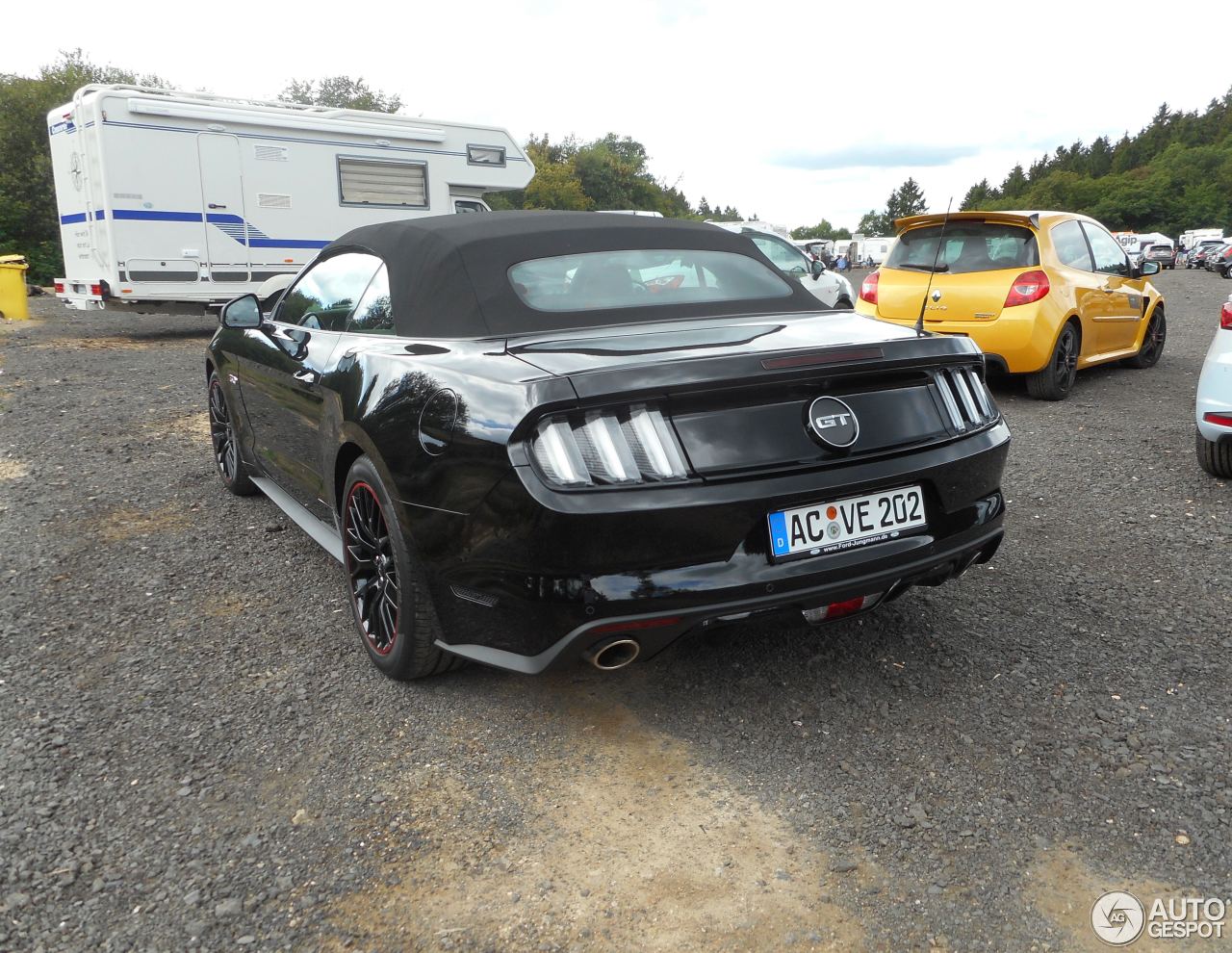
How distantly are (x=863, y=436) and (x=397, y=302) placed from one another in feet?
5.50

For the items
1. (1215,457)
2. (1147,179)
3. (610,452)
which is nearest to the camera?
(610,452)

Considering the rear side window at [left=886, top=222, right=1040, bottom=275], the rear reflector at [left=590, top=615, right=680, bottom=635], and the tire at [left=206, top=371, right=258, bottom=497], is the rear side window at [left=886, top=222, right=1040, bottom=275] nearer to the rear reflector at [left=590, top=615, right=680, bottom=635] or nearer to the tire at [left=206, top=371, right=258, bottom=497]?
the tire at [left=206, top=371, right=258, bottom=497]

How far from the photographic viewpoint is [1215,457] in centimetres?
525

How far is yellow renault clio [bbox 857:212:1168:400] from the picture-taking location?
24.6 ft

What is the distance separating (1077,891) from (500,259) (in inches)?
98.7

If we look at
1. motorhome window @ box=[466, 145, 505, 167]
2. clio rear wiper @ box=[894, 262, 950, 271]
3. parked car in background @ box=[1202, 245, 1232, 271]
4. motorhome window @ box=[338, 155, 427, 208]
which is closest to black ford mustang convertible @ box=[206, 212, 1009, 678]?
clio rear wiper @ box=[894, 262, 950, 271]

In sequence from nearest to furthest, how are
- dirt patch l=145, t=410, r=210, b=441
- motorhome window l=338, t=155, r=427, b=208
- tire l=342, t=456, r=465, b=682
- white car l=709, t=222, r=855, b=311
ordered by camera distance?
1. tire l=342, t=456, r=465, b=682
2. dirt patch l=145, t=410, r=210, b=441
3. white car l=709, t=222, r=855, b=311
4. motorhome window l=338, t=155, r=427, b=208

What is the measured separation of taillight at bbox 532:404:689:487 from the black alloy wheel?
128 inches

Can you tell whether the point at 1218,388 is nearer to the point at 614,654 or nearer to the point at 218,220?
the point at 614,654

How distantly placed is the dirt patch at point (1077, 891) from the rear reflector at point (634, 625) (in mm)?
1004

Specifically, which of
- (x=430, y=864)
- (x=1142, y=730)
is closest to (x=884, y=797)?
(x=1142, y=730)

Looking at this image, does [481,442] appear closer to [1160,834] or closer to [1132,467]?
[1160,834]

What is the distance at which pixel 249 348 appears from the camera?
4.53 metres

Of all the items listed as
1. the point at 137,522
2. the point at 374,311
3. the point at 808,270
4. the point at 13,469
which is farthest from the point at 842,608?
the point at 808,270
